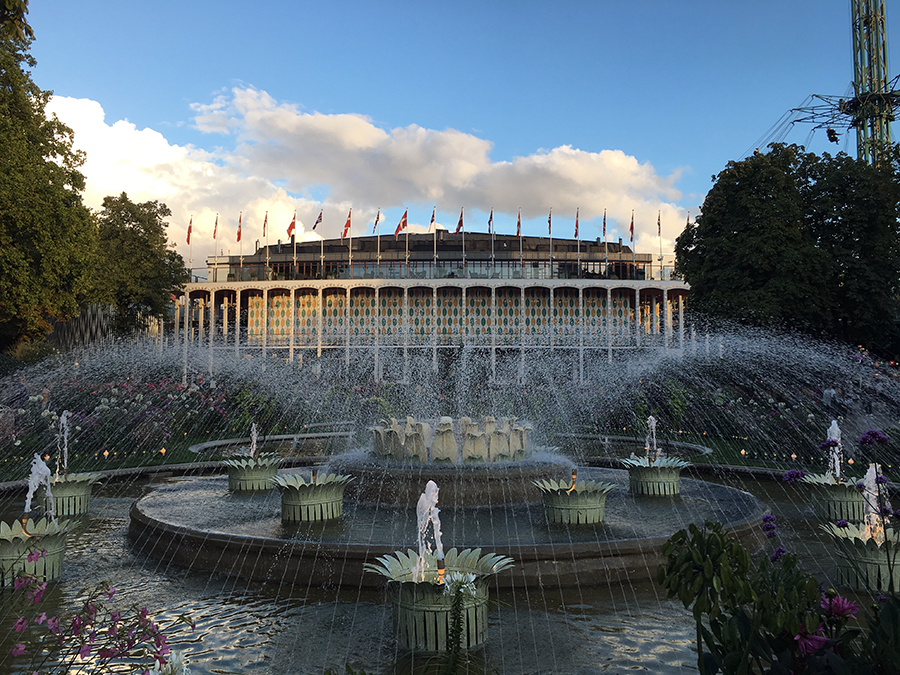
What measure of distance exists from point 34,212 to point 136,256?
50.7 feet

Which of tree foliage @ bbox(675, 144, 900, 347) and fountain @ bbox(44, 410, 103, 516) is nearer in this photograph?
fountain @ bbox(44, 410, 103, 516)

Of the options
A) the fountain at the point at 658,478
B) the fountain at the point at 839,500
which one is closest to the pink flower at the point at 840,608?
the fountain at the point at 839,500

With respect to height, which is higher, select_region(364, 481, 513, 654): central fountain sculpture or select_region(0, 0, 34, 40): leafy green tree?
select_region(0, 0, 34, 40): leafy green tree

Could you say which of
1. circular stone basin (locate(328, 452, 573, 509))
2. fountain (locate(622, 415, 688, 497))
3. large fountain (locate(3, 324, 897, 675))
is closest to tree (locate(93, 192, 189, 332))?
large fountain (locate(3, 324, 897, 675))

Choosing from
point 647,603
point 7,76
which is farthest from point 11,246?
point 647,603

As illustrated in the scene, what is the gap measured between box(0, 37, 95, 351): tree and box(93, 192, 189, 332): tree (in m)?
11.6

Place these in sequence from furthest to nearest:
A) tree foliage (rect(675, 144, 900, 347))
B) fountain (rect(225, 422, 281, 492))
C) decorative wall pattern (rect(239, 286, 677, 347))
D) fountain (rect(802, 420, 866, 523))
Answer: decorative wall pattern (rect(239, 286, 677, 347)) → tree foliage (rect(675, 144, 900, 347)) → fountain (rect(225, 422, 281, 492)) → fountain (rect(802, 420, 866, 523))

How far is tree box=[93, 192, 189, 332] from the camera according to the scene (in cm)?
3838

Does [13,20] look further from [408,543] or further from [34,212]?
[34,212]

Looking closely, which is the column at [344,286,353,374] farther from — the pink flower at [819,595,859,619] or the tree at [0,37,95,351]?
the pink flower at [819,595,859,619]

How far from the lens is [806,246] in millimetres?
28266

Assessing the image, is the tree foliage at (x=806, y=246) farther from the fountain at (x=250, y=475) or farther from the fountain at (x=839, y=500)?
the fountain at (x=250, y=475)

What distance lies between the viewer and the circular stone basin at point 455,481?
11.2 meters

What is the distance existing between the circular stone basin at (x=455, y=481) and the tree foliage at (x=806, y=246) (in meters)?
19.7
